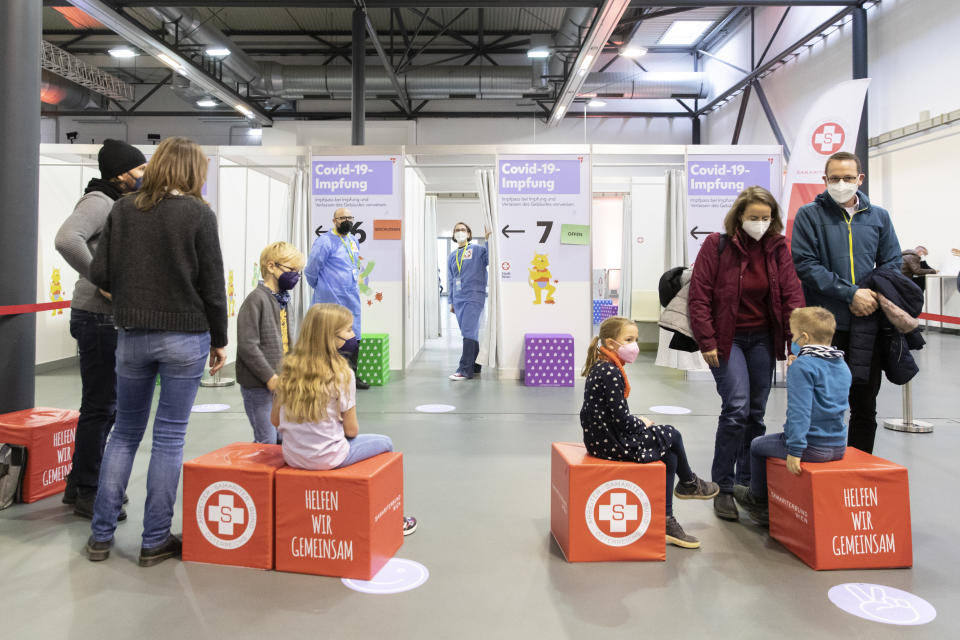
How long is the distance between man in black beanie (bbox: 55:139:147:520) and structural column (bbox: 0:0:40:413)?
67 centimetres

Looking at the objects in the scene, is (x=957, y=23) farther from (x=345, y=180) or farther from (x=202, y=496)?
(x=202, y=496)

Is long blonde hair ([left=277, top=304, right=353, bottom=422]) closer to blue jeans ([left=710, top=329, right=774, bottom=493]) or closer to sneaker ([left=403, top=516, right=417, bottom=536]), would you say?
sneaker ([left=403, top=516, right=417, bottom=536])

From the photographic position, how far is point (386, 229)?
20.7 ft

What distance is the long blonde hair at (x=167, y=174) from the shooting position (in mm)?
2047

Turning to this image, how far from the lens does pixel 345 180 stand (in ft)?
20.6

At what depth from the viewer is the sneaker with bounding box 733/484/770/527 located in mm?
2506

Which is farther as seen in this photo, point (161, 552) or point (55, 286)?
point (55, 286)

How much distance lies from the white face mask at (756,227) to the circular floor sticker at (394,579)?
180 cm

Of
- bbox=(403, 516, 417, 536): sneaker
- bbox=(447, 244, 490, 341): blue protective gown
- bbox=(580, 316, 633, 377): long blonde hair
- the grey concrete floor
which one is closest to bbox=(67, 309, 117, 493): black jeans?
the grey concrete floor

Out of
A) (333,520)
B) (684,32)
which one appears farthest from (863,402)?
(684,32)

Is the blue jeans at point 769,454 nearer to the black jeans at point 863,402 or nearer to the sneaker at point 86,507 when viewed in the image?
the black jeans at point 863,402

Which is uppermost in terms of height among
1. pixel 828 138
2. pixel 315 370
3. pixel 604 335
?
pixel 828 138

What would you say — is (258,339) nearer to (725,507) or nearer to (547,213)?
(725,507)

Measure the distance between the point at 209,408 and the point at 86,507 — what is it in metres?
2.23
